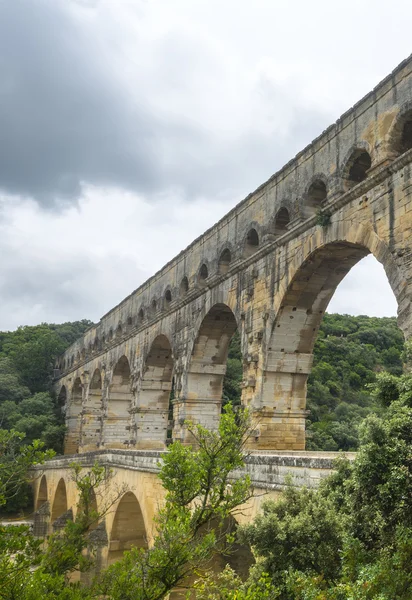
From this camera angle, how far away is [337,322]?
50969mm

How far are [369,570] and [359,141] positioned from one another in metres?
8.83

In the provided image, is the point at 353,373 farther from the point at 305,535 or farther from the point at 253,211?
the point at 305,535

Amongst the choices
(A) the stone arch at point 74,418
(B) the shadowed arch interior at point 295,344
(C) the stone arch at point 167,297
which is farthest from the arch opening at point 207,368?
(A) the stone arch at point 74,418

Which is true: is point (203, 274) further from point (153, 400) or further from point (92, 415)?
point (92, 415)

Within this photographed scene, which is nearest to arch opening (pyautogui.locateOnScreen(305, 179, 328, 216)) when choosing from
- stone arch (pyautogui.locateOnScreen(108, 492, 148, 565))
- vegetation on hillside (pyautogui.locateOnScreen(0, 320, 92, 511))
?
stone arch (pyautogui.locateOnScreen(108, 492, 148, 565))

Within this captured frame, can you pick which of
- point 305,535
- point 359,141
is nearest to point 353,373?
point 359,141

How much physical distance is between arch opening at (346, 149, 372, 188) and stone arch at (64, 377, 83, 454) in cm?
2758

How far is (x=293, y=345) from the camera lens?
46.2 feet

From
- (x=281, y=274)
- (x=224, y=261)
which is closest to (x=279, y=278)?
(x=281, y=274)

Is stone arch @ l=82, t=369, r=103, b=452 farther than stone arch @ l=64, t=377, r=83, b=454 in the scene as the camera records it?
No

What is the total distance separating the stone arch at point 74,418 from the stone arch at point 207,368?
1954 centimetres

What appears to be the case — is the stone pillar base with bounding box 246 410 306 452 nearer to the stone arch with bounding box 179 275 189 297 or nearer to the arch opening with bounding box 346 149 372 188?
the arch opening with bounding box 346 149 372 188

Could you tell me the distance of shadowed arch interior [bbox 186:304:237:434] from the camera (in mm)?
18203

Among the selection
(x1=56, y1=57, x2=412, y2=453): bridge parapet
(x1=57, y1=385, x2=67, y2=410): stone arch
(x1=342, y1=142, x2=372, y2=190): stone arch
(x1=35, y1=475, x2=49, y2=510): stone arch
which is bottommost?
(x1=35, y1=475, x2=49, y2=510): stone arch
